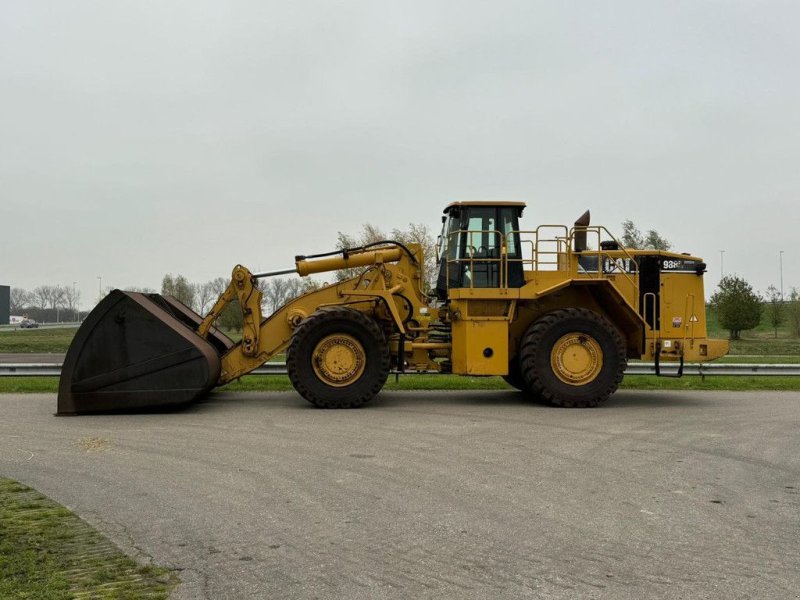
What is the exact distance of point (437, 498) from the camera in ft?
20.7

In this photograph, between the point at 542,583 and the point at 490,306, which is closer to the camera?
the point at 542,583

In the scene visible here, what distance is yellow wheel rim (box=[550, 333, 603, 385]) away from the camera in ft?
40.4

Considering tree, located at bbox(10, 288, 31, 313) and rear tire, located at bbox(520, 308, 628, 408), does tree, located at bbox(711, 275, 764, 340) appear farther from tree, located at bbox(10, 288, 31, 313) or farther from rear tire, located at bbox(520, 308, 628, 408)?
tree, located at bbox(10, 288, 31, 313)

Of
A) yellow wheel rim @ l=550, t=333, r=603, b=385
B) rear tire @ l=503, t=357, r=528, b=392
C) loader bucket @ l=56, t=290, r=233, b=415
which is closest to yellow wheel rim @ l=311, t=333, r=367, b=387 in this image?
loader bucket @ l=56, t=290, r=233, b=415

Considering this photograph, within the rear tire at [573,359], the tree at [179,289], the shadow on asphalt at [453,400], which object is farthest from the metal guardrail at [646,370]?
the tree at [179,289]

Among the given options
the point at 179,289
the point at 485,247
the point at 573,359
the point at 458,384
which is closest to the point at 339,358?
the point at 485,247

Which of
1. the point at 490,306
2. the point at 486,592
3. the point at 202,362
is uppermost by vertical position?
the point at 490,306

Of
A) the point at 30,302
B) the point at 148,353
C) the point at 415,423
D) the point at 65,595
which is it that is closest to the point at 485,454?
the point at 415,423

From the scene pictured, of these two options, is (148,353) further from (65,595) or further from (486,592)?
(486,592)

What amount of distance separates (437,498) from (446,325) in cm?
707

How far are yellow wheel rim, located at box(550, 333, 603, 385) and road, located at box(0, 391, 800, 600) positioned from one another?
49.7 inches

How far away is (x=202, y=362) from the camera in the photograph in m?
11.6

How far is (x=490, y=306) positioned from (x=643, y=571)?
26.8 ft

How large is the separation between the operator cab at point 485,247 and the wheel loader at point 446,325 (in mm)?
19
